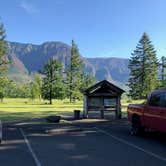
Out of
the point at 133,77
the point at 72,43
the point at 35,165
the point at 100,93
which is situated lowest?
the point at 35,165

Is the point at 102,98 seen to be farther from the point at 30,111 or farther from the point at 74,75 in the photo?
the point at 74,75

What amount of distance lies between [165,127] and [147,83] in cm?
5613

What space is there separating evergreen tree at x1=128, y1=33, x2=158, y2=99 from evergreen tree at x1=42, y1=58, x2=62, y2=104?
1589 centimetres

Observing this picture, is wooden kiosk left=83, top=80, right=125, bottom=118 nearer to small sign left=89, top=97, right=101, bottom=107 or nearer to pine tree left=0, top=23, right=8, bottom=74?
small sign left=89, top=97, right=101, bottom=107

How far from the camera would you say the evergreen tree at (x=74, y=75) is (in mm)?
81562

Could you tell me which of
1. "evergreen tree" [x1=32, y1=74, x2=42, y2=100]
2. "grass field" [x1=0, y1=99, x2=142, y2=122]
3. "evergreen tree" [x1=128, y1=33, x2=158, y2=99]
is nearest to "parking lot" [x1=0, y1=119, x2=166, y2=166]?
"grass field" [x1=0, y1=99, x2=142, y2=122]

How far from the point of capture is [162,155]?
11227mm

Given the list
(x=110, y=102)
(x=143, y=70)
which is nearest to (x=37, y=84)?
(x=143, y=70)

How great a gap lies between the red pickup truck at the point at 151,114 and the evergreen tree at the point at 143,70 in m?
52.2

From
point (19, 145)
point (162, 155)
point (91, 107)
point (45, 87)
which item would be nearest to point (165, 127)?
→ point (162, 155)

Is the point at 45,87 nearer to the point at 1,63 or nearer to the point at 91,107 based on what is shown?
the point at 1,63

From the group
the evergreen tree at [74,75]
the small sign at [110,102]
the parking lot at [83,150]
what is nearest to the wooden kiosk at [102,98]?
the small sign at [110,102]

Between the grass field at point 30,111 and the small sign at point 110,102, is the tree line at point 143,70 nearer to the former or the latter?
the grass field at point 30,111

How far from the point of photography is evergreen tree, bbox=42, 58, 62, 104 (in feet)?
249
